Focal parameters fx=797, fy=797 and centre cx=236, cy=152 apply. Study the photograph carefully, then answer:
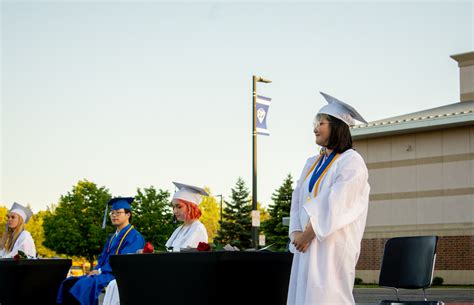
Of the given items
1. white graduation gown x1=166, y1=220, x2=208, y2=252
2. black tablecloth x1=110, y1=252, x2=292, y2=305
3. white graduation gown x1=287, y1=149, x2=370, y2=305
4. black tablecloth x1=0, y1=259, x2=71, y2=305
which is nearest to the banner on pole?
black tablecloth x1=0, y1=259, x2=71, y2=305

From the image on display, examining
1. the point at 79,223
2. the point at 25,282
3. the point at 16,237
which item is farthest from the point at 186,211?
the point at 79,223

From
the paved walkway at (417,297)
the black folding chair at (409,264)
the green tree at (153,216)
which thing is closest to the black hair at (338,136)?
the black folding chair at (409,264)

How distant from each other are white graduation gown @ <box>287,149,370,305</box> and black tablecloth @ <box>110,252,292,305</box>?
654 millimetres

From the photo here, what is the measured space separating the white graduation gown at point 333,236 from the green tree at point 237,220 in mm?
58127

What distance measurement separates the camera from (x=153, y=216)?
7450cm

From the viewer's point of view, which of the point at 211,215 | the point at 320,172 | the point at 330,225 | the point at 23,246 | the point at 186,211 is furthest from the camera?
the point at 211,215

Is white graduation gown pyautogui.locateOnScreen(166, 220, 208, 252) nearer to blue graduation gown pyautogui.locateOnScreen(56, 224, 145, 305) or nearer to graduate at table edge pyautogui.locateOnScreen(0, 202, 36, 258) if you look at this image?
blue graduation gown pyautogui.locateOnScreen(56, 224, 145, 305)

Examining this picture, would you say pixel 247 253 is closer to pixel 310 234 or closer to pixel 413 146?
pixel 310 234

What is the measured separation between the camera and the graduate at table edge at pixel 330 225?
6.42 m

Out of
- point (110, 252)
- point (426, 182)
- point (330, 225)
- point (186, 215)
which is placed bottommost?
point (110, 252)

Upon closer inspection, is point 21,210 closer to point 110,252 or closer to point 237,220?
point 110,252

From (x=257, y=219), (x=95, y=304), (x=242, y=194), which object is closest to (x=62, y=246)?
(x=242, y=194)

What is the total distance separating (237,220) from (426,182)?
33.7 m

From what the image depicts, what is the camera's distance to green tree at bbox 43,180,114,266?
7725 cm
